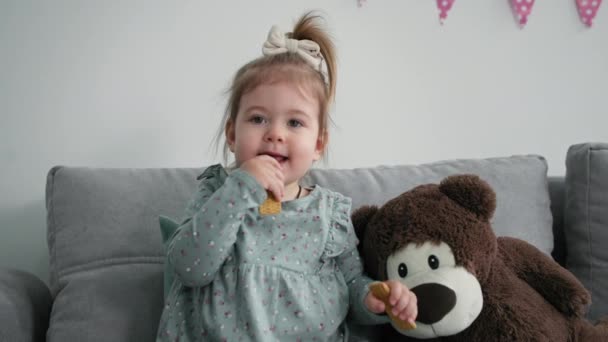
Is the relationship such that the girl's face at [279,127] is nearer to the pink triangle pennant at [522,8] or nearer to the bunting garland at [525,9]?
the bunting garland at [525,9]

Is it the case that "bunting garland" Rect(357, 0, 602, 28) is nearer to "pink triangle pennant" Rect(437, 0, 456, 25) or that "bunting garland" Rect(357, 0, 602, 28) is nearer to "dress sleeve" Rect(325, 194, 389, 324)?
"pink triangle pennant" Rect(437, 0, 456, 25)

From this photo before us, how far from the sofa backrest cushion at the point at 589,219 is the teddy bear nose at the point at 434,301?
0.62m

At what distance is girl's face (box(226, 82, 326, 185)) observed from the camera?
93cm

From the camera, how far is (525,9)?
5.31ft

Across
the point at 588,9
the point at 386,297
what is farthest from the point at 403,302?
the point at 588,9

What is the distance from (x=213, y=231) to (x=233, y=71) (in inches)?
27.3

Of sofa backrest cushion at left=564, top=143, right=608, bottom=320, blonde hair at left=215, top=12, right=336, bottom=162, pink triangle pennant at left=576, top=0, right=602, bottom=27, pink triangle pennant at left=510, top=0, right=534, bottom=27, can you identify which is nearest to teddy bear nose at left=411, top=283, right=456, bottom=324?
blonde hair at left=215, top=12, right=336, bottom=162

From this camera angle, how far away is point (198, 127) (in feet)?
4.54

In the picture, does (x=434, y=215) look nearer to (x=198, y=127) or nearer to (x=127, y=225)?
(x=127, y=225)

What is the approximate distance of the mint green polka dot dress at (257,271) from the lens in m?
0.83

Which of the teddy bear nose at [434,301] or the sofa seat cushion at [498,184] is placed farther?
the sofa seat cushion at [498,184]

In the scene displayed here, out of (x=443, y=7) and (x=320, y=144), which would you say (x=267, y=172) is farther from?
(x=443, y=7)

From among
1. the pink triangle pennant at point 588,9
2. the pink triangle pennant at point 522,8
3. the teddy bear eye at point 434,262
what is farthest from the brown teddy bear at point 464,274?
the pink triangle pennant at point 588,9

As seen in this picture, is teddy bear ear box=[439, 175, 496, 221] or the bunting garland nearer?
teddy bear ear box=[439, 175, 496, 221]
